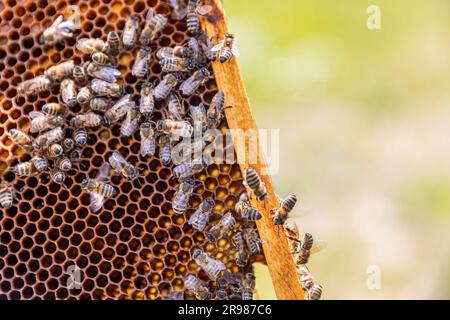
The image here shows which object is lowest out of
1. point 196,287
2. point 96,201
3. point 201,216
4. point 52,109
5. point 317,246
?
point 196,287

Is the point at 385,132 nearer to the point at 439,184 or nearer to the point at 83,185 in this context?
the point at 439,184

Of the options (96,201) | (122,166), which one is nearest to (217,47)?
(122,166)

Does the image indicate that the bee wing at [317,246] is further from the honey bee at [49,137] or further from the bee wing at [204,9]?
the honey bee at [49,137]

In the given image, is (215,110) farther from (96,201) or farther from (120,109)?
(96,201)

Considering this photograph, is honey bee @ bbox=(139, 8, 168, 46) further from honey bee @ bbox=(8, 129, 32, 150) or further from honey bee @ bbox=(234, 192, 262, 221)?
honey bee @ bbox=(234, 192, 262, 221)

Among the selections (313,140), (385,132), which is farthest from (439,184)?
(313,140)

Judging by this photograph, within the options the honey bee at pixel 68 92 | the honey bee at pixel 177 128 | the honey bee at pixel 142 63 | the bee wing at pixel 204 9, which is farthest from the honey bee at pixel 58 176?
the bee wing at pixel 204 9
